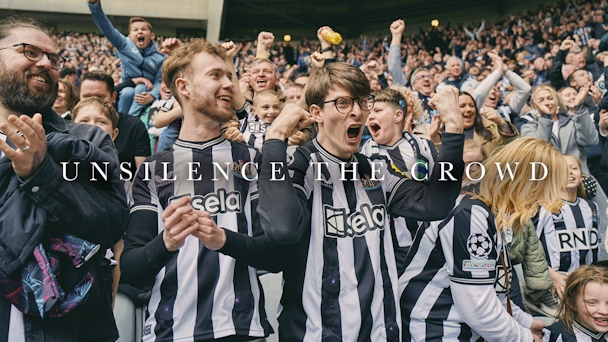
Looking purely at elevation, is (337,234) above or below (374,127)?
below

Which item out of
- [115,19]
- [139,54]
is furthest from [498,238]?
[115,19]

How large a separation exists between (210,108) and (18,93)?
0.72 meters

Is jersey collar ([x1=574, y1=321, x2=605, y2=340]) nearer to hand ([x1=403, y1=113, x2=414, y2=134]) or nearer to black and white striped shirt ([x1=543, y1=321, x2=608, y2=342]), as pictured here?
black and white striped shirt ([x1=543, y1=321, x2=608, y2=342])

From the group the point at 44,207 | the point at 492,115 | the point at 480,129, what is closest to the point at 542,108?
the point at 492,115

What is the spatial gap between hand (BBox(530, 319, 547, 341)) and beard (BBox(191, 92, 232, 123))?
180 centimetres

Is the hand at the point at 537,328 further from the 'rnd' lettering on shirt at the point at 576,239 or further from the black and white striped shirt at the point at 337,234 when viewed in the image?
the 'rnd' lettering on shirt at the point at 576,239

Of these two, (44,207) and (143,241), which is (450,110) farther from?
(44,207)

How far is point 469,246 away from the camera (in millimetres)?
2113

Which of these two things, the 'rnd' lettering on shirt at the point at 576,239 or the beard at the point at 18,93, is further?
the 'rnd' lettering on shirt at the point at 576,239

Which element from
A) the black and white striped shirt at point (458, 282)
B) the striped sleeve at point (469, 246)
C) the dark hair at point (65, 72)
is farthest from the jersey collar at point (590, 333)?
the dark hair at point (65, 72)

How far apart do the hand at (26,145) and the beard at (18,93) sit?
27cm

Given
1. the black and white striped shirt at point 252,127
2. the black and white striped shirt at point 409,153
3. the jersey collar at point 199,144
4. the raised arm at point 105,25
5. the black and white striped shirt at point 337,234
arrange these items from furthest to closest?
1. the raised arm at point 105,25
2. the black and white striped shirt at point 252,127
3. the black and white striped shirt at point 409,153
4. the jersey collar at point 199,144
5. the black and white striped shirt at point 337,234

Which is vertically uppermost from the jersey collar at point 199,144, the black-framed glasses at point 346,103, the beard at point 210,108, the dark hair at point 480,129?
the dark hair at point 480,129

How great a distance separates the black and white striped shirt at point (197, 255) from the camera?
77.0 inches
